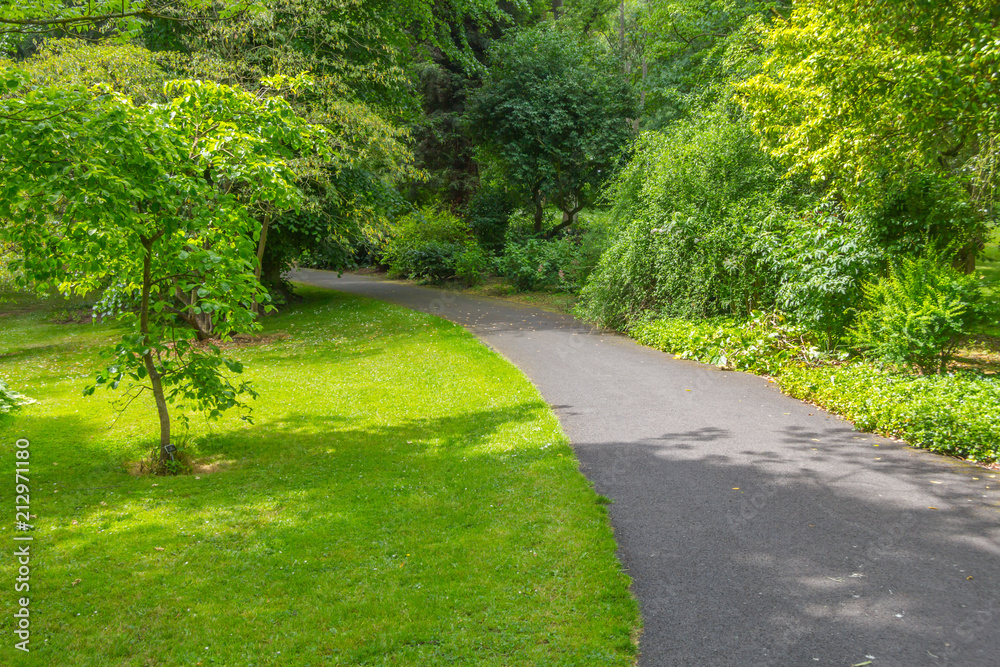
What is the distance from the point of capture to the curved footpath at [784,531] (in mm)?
3650

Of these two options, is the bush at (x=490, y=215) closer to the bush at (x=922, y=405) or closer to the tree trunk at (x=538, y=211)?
the tree trunk at (x=538, y=211)

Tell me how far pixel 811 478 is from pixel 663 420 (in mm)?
2150

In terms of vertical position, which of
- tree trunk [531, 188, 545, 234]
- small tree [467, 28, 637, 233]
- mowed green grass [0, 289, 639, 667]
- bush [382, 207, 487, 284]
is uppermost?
small tree [467, 28, 637, 233]

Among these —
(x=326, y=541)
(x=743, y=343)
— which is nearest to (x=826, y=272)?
(x=743, y=343)

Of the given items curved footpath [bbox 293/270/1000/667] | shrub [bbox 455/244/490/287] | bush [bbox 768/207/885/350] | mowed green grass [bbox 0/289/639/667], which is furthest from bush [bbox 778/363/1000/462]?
shrub [bbox 455/244/490/287]

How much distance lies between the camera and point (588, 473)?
628 centimetres

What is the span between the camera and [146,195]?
17.9 ft

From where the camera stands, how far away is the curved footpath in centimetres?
365

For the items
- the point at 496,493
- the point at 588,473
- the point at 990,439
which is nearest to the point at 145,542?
the point at 496,493

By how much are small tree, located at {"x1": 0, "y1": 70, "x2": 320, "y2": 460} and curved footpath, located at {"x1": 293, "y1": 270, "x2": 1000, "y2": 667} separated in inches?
161

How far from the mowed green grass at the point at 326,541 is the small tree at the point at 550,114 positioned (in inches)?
650

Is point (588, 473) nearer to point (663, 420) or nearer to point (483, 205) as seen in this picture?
point (663, 420)

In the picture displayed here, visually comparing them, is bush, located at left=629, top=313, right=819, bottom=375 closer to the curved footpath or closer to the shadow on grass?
the curved footpath

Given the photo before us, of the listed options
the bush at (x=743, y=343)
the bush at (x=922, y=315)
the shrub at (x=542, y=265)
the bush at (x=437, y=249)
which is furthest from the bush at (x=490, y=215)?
the bush at (x=922, y=315)
